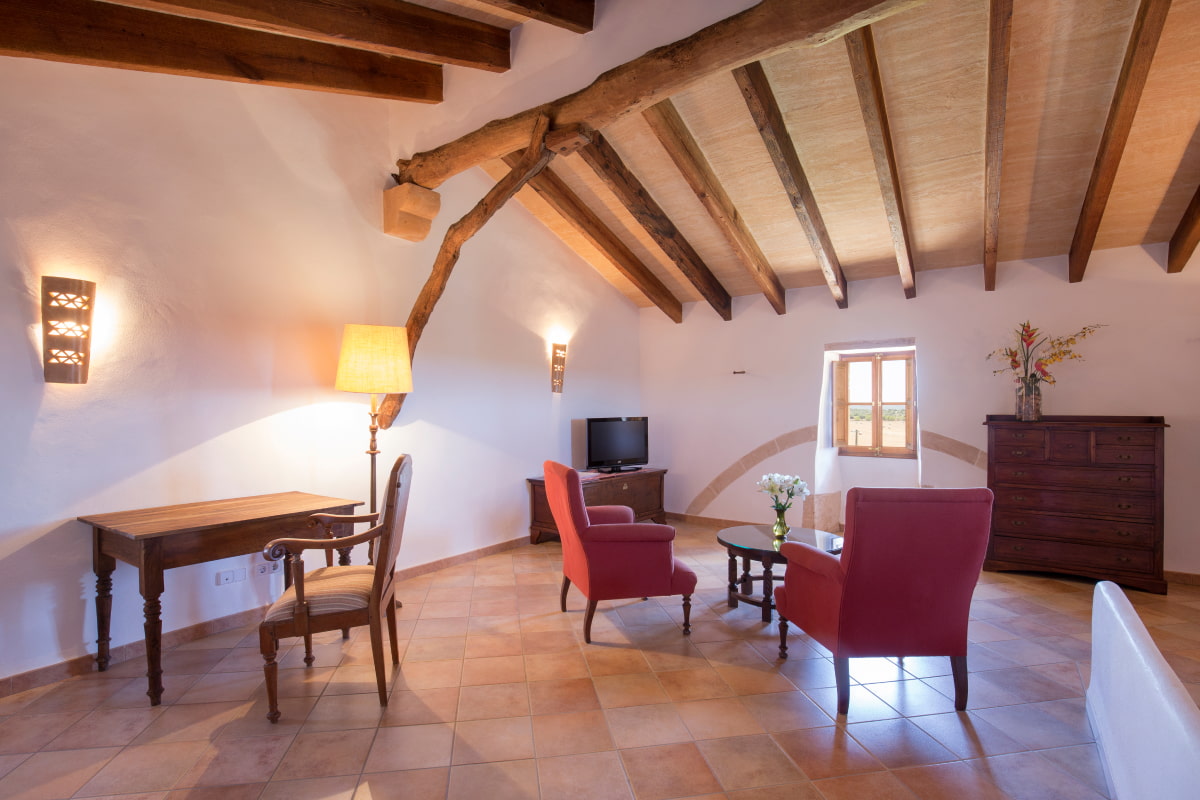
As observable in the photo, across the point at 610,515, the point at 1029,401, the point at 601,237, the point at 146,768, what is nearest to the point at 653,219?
the point at 601,237

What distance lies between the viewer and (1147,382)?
473 centimetres

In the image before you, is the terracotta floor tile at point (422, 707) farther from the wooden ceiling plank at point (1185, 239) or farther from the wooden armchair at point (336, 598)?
the wooden ceiling plank at point (1185, 239)

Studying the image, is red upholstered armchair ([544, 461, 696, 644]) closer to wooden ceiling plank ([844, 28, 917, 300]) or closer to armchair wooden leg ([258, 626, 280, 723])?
armchair wooden leg ([258, 626, 280, 723])

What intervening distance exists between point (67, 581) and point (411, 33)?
129 inches

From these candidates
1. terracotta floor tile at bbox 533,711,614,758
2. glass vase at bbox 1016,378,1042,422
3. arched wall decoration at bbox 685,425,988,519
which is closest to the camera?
terracotta floor tile at bbox 533,711,614,758

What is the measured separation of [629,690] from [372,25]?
3579 mm

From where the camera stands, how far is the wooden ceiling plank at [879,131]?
3.32 meters

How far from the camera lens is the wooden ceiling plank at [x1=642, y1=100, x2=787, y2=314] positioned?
4117mm

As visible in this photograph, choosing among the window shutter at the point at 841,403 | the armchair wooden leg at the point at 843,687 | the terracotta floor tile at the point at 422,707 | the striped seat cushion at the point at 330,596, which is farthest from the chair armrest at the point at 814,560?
the window shutter at the point at 841,403

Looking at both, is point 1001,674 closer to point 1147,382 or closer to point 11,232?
point 1147,382

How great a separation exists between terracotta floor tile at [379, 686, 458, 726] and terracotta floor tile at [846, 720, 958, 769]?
5.60 ft

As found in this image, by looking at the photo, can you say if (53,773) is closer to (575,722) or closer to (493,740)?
(493,740)

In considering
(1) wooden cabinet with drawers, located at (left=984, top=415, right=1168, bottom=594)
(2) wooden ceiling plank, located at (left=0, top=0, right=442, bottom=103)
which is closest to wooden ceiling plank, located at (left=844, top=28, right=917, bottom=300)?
(1) wooden cabinet with drawers, located at (left=984, top=415, right=1168, bottom=594)

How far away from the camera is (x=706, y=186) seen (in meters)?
4.62
